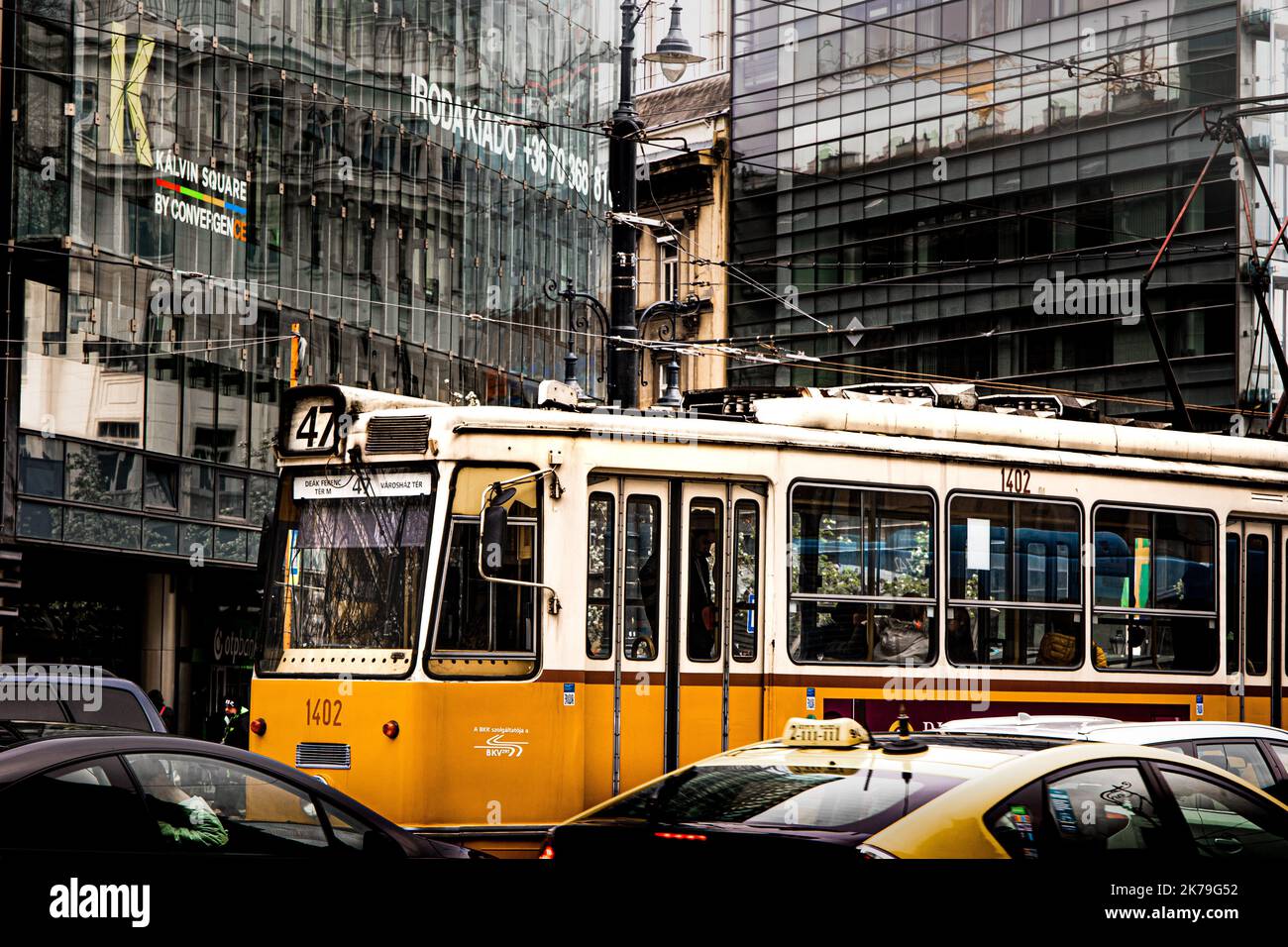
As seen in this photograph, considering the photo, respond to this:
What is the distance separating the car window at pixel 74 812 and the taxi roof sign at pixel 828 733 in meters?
2.60

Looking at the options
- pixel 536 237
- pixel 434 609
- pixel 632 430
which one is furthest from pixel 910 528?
pixel 536 237

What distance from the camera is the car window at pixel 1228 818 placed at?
21.3 ft

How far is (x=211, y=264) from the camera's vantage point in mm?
27266

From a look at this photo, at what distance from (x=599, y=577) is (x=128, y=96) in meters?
17.5

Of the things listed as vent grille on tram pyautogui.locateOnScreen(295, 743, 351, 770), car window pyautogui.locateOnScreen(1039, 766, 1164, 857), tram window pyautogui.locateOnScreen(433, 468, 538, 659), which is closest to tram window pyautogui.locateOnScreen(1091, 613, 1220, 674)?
tram window pyautogui.locateOnScreen(433, 468, 538, 659)

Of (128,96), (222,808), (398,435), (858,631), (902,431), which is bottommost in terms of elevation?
(222,808)

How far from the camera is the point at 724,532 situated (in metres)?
11.6

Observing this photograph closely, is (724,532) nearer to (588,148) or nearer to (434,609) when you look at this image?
(434,609)

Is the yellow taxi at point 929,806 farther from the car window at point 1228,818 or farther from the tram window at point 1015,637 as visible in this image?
the tram window at point 1015,637

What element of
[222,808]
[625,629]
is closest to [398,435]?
[625,629]

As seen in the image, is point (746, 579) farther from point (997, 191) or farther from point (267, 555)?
point (997, 191)

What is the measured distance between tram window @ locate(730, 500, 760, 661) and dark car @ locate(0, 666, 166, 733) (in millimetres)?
3805

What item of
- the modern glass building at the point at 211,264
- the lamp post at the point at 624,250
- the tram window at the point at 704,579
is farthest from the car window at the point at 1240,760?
the modern glass building at the point at 211,264
